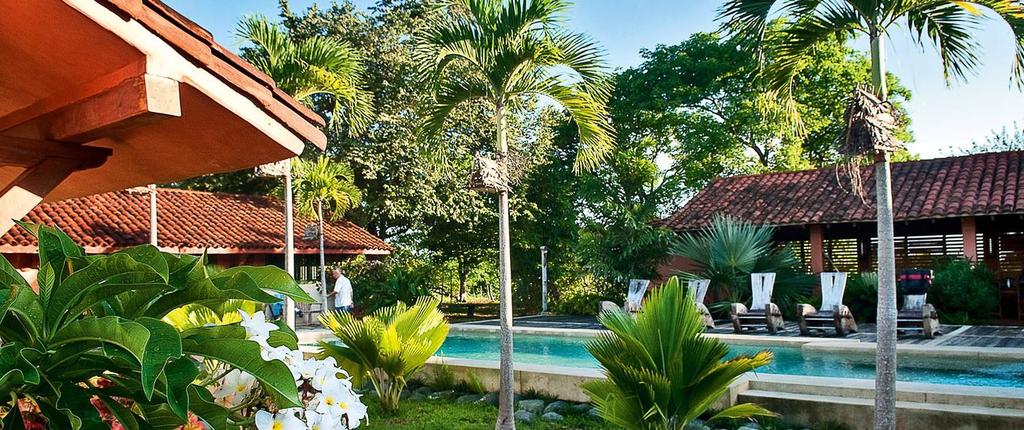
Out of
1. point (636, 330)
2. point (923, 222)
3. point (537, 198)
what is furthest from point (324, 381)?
point (537, 198)

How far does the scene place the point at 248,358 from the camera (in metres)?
1.42

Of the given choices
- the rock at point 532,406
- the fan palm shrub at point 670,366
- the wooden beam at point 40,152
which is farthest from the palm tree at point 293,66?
the wooden beam at point 40,152

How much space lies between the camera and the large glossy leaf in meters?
1.42

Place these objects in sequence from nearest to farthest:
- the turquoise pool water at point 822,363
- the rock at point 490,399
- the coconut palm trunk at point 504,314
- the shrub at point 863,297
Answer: the coconut palm trunk at point 504,314, the rock at point 490,399, the turquoise pool water at point 822,363, the shrub at point 863,297

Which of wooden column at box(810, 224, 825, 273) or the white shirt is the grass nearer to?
the white shirt

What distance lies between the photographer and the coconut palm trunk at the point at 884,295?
17.5 feet

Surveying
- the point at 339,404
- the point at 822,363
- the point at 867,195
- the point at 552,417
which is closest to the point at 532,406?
the point at 552,417

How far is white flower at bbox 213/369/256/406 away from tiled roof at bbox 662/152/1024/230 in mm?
14192

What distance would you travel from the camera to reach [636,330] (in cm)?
482

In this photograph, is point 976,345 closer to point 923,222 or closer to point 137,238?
point 923,222

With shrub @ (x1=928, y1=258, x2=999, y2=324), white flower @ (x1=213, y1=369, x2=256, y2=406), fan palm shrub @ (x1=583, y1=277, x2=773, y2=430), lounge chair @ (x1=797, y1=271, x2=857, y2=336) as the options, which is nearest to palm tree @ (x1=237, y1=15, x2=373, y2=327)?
fan palm shrub @ (x1=583, y1=277, x2=773, y2=430)

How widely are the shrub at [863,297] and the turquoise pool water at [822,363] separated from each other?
446 cm

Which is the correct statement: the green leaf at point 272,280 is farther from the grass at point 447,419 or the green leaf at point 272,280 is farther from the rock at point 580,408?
the rock at point 580,408

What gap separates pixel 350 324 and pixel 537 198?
61.6 ft
